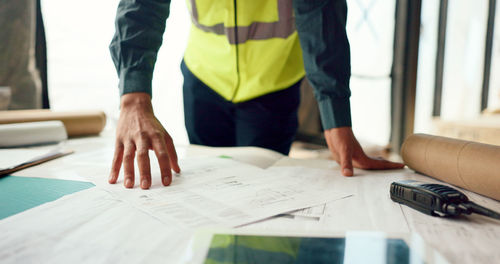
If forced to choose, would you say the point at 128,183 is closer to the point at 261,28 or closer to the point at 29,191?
the point at 29,191

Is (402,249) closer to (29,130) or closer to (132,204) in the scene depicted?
(132,204)

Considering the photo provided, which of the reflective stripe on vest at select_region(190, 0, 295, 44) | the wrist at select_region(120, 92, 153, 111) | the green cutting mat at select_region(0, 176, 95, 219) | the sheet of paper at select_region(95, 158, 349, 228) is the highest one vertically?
the reflective stripe on vest at select_region(190, 0, 295, 44)

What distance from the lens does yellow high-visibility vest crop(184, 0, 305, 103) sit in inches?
43.0

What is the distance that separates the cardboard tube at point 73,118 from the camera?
1.18 meters

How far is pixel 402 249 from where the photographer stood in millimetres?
377

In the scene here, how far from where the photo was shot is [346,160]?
0.77 meters

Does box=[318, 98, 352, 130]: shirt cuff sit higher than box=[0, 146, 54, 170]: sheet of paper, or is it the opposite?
box=[318, 98, 352, 130]: shirt cuff

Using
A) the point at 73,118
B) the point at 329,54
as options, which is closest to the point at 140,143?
the point at 329,54

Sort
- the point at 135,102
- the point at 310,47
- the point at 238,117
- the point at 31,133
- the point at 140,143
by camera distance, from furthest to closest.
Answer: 1. the point at 238,117
2. the point at 31,133
3. the point at 310,47
4. the point at 135,102
5. the point at 140,143

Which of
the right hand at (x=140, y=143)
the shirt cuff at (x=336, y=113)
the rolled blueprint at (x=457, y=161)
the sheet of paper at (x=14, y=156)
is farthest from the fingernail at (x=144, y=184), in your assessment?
the rolled blueprint at (x=457, y=161)

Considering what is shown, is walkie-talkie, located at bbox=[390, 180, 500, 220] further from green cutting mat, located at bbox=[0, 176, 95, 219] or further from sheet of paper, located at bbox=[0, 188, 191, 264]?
green cutting mat, located at bbox=[0, 176, 95, 219]

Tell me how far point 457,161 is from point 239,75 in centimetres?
73

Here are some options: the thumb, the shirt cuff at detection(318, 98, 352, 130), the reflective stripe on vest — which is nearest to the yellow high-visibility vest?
the reflective stripe on vest

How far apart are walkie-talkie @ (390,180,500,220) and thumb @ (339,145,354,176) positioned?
0.21m
